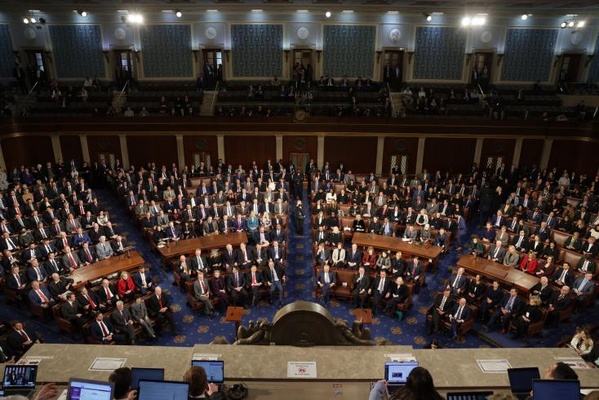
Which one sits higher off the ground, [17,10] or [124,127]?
[17,10]

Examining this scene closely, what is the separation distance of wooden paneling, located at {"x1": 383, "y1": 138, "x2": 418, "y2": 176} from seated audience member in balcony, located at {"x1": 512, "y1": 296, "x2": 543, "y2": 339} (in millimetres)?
11635

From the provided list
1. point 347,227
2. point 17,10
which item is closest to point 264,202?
point 347,227

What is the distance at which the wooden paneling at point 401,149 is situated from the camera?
64.3 ft

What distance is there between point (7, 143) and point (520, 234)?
19717mm

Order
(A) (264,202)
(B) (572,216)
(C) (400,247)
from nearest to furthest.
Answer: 1. (C) (400,247)
2. (B) (572,216)
3. (A) (264,202)

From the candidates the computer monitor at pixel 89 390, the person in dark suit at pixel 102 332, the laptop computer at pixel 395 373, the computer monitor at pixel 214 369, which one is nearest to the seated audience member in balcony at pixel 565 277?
the laptop computer at pixel 395 373

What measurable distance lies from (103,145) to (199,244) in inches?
415

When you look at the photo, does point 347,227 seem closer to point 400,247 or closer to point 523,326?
point 400,247

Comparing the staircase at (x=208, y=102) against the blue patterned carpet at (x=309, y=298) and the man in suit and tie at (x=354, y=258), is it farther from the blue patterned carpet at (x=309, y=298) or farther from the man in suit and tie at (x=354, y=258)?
the man in suit and tie at (x=354, y=258)

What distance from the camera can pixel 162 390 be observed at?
3768mm

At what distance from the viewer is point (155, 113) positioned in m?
19.8

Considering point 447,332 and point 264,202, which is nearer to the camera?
point 447,332

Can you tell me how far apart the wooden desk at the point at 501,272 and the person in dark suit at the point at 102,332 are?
8.29 meters

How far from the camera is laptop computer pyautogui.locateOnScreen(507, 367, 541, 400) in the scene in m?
4.35
